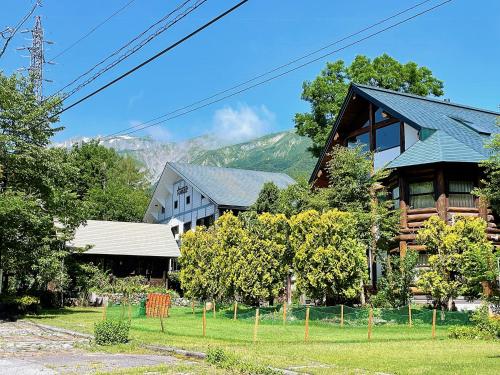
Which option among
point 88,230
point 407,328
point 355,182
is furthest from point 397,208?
point 88,230

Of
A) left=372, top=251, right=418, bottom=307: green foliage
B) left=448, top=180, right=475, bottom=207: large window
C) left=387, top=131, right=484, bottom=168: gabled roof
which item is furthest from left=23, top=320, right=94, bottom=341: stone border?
left=448, top=180, right=475, bottom=207: large window

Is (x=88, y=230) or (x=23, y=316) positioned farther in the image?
(x=88, y=230)

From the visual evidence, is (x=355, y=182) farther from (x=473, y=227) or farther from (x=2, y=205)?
(x=2, y=205)

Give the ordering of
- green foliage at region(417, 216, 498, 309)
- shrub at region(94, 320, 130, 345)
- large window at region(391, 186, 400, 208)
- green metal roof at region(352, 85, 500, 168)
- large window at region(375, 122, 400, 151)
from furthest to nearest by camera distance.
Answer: large window at region(375, 122, 400, 151) < large window at region(391, 186, 400, 208) < green metal roof at region(352, 85, 500, 168) < green foliage at region(417, 216, 498, 309) < shrub at region(94, 320, 130, 345)

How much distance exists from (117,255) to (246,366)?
33.3 m

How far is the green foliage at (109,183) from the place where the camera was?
62156 millimetres

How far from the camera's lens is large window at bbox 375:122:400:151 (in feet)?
104

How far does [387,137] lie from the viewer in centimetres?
3241

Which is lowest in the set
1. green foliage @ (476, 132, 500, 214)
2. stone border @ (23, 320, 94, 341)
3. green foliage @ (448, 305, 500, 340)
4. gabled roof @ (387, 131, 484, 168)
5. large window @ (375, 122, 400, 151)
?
stone border @ (23, 320, 94, 341)

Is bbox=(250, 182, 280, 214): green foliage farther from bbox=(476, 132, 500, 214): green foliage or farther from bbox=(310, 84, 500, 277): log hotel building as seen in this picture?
bbox=(476, 132, 500, 214): green foliage

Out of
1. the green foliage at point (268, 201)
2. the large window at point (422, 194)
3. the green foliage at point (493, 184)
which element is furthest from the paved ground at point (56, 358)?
the green foliage at point (268, 201)

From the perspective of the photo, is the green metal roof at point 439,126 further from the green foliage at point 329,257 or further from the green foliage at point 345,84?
the green foliage at point 345,84

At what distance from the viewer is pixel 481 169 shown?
27.9m

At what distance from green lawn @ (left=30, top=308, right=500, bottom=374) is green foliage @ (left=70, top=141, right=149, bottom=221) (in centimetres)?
3548
